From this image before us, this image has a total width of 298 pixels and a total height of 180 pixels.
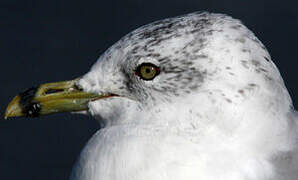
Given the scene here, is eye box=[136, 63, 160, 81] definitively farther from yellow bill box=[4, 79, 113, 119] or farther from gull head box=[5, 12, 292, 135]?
yellow bill box=[4, 79, 113, 119]

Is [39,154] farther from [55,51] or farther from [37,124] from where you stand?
[55,51]

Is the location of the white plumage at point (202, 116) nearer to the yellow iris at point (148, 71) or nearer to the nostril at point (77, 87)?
the yellow iris at point (148, 71)

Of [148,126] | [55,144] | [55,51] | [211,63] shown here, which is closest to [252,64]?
[211,63]

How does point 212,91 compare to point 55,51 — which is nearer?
point 212,91

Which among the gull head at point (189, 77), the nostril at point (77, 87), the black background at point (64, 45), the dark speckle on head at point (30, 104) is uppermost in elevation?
the gull head at point (189, 77)

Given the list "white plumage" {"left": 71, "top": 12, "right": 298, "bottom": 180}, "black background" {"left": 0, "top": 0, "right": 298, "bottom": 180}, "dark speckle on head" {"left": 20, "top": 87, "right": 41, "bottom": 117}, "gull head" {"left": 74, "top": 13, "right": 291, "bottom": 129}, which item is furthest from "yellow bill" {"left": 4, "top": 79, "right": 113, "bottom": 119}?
"black background" {"left": 0, "top": 0, "right": 298, "bottom": 180}

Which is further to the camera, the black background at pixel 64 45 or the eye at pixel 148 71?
the black background at pixel 64 45

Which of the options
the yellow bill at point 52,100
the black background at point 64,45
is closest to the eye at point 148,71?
the yellow bill at point 52,100

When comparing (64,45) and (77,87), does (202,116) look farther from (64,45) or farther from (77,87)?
(64,45)
